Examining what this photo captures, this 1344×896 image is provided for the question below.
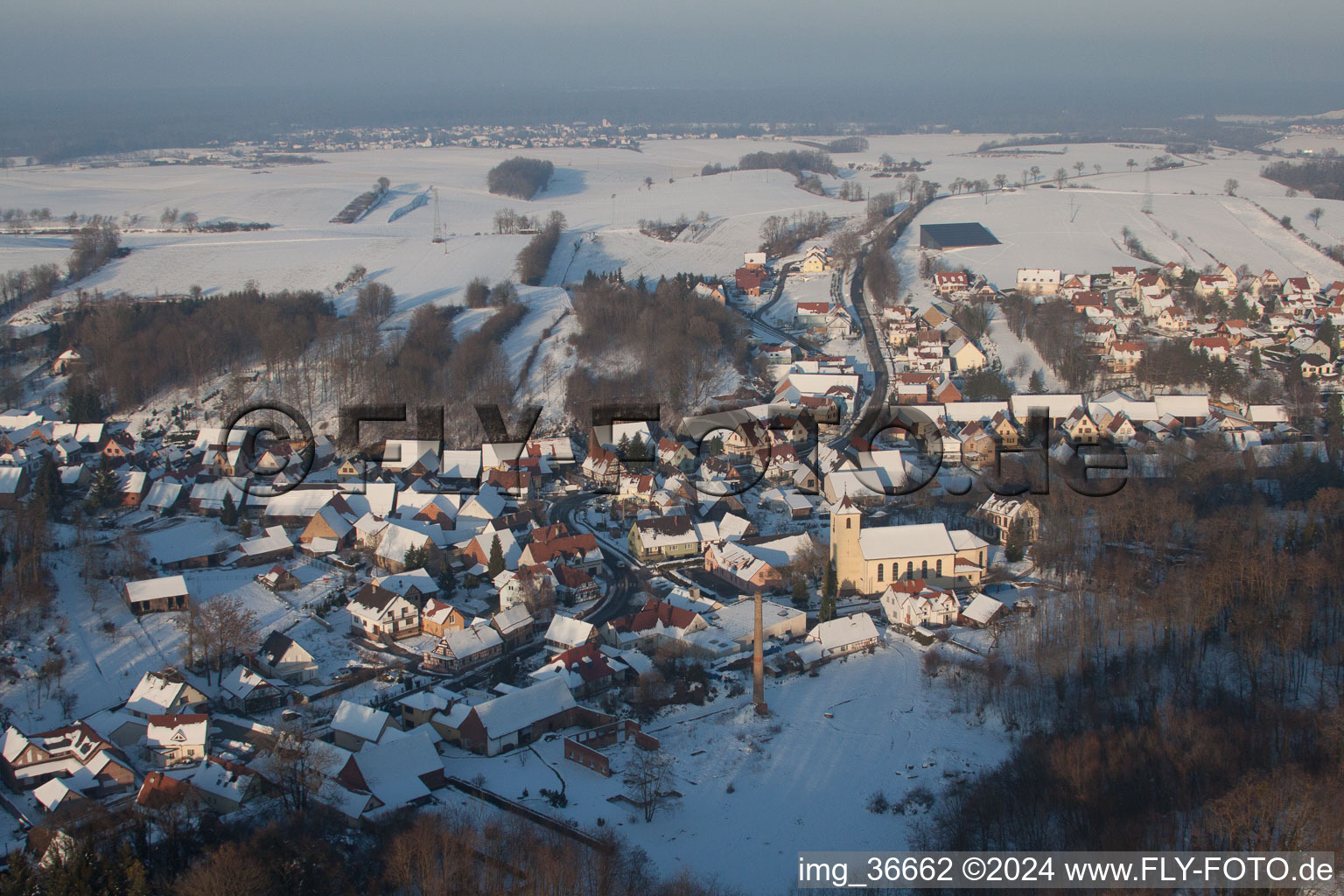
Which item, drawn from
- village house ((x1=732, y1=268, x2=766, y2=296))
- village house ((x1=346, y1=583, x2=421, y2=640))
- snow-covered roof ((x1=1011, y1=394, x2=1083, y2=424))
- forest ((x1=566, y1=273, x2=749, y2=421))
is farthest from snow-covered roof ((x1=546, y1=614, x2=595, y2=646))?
village house ((x1=732, y1=268, x2=766, y2=296))

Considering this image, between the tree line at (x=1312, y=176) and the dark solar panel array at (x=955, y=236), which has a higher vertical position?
the tree line at (x=1312, y=176)

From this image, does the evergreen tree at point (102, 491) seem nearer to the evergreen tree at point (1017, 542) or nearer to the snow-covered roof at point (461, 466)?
the snow-covered roof at point (461, 466)

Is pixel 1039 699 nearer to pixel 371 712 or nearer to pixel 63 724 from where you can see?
pixel 371 712

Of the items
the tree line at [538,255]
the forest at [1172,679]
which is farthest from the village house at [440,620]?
the tree line at [538,255]

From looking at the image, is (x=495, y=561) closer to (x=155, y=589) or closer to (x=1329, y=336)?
(x=155, y=589)

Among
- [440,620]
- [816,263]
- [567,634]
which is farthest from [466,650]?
[816,263]

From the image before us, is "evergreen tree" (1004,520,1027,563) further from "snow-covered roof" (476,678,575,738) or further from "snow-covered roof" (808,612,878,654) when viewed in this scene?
"snow-covered roof" (476,678,575,738)
